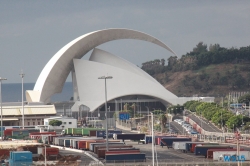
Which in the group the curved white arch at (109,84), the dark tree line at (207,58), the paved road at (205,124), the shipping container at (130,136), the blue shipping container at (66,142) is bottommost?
the blue shipping container at (66,142)

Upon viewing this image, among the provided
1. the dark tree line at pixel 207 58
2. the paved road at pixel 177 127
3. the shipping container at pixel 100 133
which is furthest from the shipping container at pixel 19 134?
the dark tree line at pixel 207 58

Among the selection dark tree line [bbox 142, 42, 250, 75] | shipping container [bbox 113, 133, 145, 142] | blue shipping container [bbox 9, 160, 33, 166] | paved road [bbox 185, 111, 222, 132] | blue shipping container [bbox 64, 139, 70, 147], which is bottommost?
blue shipping container [bbox 9, 160, 33, 166]

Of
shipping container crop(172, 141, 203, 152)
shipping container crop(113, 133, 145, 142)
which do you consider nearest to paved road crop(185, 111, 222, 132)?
shipping container crop(113, 133, 145, 142)

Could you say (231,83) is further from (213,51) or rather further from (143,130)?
(143,130)

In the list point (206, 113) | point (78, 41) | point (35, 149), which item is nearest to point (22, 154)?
point (35, 149)

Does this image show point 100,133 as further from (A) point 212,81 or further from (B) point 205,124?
(A) point 212,81

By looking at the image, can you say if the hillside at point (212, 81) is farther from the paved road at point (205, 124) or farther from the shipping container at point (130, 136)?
the shipping container at point (130, 136)

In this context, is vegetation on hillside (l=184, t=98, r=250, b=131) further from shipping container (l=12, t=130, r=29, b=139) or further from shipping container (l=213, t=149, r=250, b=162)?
shipping container (l=213, t=149, r=250, b=162)
